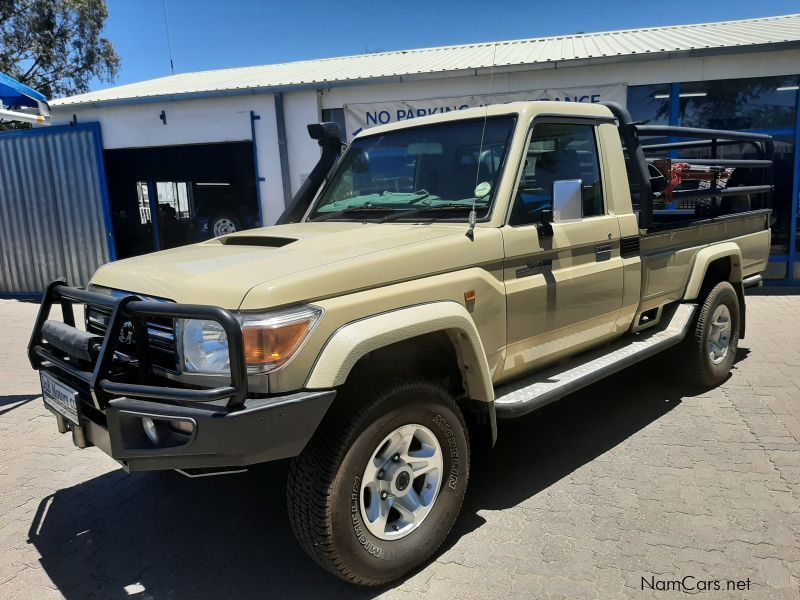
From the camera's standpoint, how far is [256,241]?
11.0 ft

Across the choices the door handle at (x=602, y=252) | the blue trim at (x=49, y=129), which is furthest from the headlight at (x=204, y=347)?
the blue trim at (x=49, y=129)

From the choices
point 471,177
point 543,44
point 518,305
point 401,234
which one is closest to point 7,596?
point 401,234

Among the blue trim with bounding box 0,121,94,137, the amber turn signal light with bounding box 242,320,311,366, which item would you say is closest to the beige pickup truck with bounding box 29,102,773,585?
the amber turn signal light with bounding box 242,320,311,366

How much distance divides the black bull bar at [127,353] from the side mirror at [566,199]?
1918mm

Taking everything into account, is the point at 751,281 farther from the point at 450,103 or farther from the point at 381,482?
the point at 450,103

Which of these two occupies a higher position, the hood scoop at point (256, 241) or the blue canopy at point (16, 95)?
the blue canopy at point (16, 95)

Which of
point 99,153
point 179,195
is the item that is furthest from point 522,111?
point 179,195

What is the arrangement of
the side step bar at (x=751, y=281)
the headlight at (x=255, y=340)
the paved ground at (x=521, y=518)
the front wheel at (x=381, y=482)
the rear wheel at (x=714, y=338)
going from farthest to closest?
the side step bar at (x=751, y=281) → the rear wheel at (x=714, y=338) → the paved ground at (x=521, y=518) → the front wheel at (x=381, y=482) → the headlight at (x=255, y=340)

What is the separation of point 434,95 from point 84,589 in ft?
28.6

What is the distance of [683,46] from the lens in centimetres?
904

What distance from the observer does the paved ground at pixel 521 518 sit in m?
2.74

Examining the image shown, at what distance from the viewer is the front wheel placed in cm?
245

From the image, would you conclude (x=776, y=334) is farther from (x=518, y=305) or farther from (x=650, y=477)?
(x=518, y=305)

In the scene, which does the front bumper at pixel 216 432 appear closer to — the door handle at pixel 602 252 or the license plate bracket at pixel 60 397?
the license plate bracket at pixel 60 397
